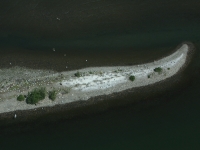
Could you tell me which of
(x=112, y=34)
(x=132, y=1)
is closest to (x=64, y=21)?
(x=112, y=34)

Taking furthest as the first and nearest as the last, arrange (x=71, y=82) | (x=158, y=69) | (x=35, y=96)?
(x=158, y=69) < (x=71, y=82) < (x=35, y=96)

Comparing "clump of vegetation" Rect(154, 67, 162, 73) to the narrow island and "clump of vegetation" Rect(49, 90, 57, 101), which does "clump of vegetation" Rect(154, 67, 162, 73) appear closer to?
the narrow island

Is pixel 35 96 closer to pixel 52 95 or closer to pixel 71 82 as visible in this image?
pixel 52 95

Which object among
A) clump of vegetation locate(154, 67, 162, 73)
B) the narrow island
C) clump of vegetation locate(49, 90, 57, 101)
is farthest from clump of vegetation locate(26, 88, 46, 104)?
clump of vegetation locate(154, 67, 162, 73)

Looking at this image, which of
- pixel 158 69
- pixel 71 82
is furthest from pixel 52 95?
pixel 158 69

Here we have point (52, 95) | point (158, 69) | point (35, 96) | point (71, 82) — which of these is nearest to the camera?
point (35, 96)

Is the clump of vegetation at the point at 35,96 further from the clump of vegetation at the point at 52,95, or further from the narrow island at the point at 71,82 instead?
the clump of vegetation at the point at 52,95

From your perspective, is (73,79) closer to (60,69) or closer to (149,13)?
(60,69)
